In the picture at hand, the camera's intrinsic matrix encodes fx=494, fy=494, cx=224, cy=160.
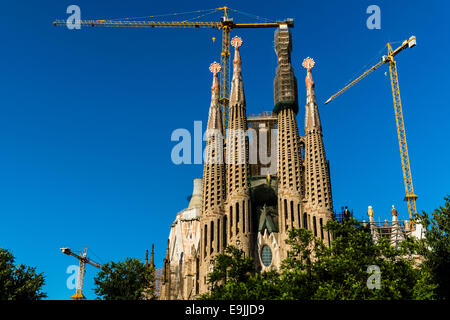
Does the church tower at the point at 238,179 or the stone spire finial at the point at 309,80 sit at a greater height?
the stone spire finial at the point at 309,80

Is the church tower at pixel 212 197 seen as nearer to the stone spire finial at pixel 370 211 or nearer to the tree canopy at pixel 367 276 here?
the tree canopy at pixel 367 276

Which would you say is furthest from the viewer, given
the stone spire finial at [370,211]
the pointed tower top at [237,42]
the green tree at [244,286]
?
the stone spire finial at [370,211]

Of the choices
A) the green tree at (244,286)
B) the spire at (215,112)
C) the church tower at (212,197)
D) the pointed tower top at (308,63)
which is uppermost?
the pointed tower top at (308,63)

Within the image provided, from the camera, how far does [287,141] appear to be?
66.3 metres

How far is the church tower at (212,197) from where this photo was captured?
60.5 m

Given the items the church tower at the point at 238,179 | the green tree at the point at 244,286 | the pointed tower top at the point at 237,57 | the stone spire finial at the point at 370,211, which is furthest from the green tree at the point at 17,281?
the stone spire finial at the point at 370,211

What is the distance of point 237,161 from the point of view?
64875mm

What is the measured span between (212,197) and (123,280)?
2089 cm

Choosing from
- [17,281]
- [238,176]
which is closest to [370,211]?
[238,176]

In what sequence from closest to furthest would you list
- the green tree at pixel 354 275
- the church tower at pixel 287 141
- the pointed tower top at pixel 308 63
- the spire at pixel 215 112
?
the green tree at pixel 354 275 → the church tower at pixel 287 141 → the spire at pixel 215 112 → the pointed tower top at pixel 308 63

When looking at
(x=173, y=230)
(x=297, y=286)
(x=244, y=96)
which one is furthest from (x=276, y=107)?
(x=297, y=286)
